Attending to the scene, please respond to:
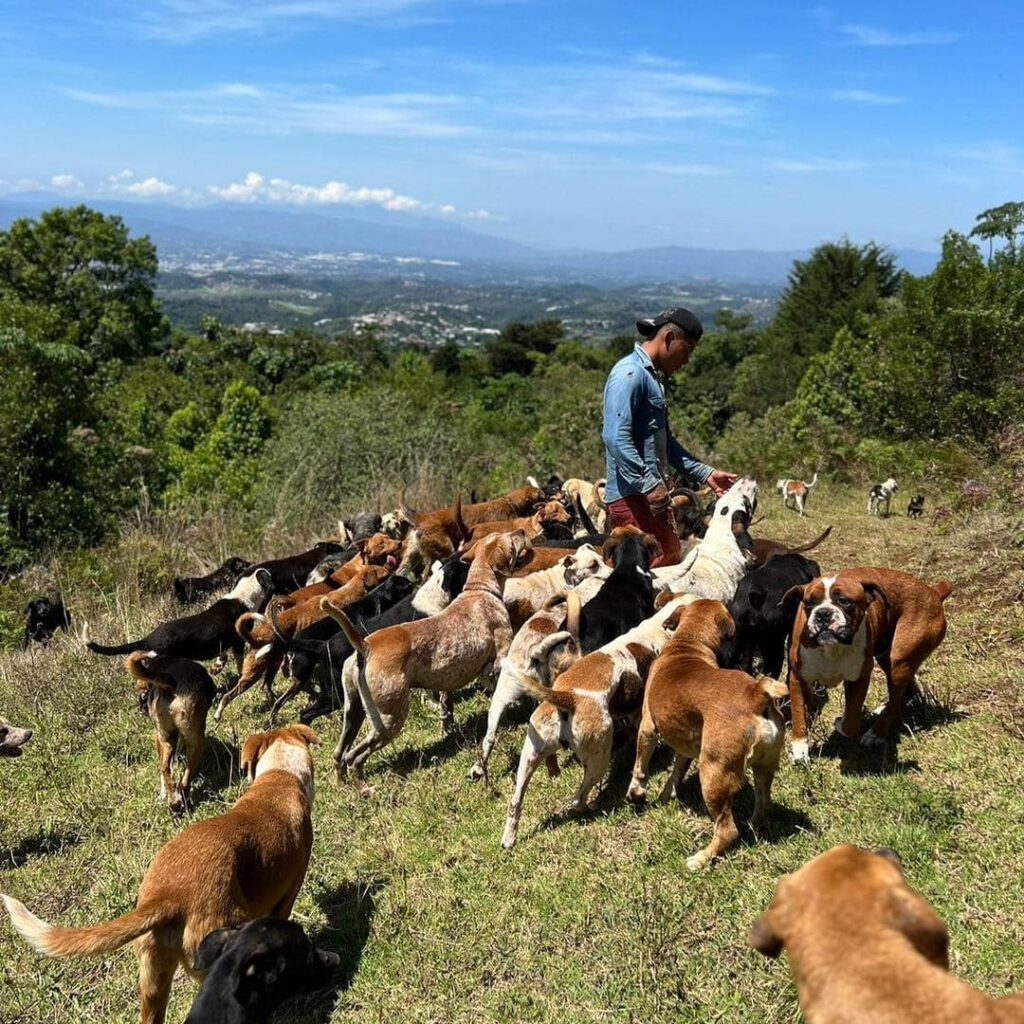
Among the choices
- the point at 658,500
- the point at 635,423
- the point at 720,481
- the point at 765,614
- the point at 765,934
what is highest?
the point at 635,423

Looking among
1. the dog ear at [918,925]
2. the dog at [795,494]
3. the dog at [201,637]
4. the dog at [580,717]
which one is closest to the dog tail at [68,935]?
the dog at [580,717]

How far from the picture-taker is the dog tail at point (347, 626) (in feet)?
16.8

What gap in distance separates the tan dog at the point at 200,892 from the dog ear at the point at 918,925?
268 cm

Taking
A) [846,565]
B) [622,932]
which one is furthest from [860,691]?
[846,565]

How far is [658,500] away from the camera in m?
6.77

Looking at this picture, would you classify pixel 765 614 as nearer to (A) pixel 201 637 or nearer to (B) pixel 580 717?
(B) pixel 580 717

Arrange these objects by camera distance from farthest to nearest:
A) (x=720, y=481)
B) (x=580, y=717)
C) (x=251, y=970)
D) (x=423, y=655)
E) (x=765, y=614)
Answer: (x=720, y=481), (x=765, y=614), (x=423, y=655), (x=580, y=717), (x=251, y=970)

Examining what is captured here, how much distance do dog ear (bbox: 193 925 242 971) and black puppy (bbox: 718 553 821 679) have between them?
384cm

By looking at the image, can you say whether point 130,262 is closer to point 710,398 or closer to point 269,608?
point 710,398

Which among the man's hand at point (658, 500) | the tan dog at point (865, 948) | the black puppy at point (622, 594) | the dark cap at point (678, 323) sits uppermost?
the dark cap at point (678, 323)

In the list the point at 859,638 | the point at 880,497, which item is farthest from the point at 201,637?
the point at 880,497

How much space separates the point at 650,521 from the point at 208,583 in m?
5.62

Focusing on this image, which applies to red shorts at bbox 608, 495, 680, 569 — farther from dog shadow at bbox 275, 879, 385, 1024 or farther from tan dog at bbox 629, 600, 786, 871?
dog shadow at bbox 275, 879, 385, 1024

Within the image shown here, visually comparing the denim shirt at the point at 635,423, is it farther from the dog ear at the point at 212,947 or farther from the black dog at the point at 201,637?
the dog ear at the point at 212,947
